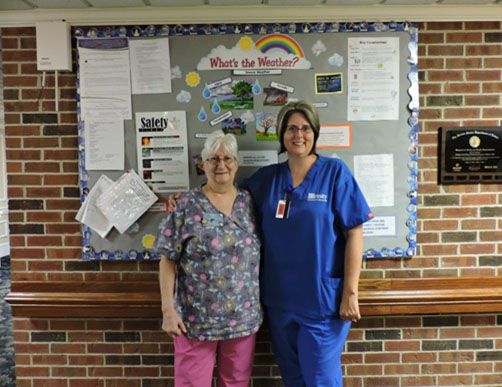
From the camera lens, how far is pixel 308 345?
1.62 m

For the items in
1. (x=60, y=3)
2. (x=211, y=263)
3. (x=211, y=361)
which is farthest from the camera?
(x=60, y=3)

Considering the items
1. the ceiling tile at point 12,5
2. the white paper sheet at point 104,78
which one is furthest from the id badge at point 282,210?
the ceiling tile at point 12,5

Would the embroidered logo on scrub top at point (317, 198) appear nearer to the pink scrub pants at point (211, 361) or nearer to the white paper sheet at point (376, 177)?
the white paper sheet at point (376, 177)

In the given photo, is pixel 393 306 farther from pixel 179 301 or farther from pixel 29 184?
pixel 29 184

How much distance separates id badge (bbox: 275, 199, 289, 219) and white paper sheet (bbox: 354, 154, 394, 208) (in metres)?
0.55

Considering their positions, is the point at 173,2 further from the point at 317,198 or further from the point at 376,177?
the point at 376,177

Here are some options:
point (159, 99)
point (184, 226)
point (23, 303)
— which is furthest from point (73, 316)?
point (159, 99)

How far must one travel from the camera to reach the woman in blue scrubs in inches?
63.2

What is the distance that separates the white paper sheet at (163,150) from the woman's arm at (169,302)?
488 mm

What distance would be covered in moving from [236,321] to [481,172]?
5.11 feet

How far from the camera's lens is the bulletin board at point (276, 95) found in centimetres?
190

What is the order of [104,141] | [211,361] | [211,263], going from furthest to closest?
[104,141] → [211,361] → [211,263]

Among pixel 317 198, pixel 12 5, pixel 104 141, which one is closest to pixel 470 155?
pixel 317 198

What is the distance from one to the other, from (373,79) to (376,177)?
0.53 m
